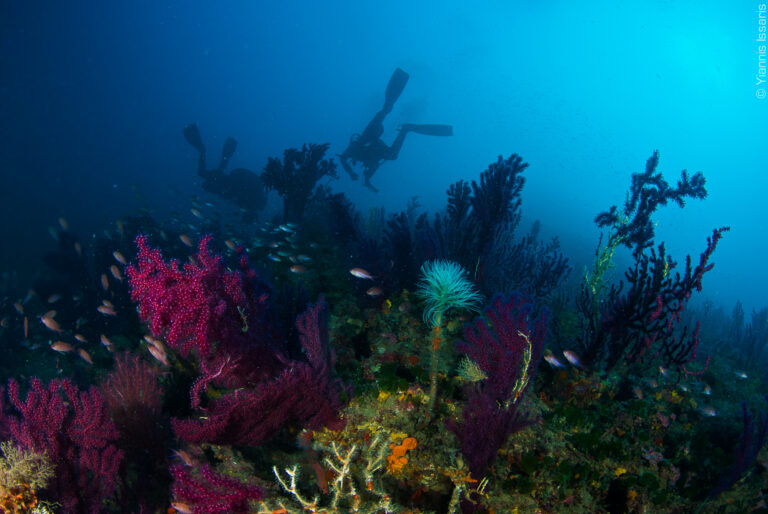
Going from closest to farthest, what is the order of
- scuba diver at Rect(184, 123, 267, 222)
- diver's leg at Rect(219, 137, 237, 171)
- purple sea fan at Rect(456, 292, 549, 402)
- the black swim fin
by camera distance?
purple sea fan at Rect(456, 292, 549, 402)
scuba diver at Rect(184, 123, 267, 222)
diver's leg at Rect(219, 137, 237, 171)
the black swim fin

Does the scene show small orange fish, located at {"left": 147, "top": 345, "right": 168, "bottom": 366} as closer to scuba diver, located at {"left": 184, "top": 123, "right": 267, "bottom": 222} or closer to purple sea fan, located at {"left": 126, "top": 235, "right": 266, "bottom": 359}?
purple sea fan, located at {"left": 126, "top": 235, "right": 266, "bottom": 359}

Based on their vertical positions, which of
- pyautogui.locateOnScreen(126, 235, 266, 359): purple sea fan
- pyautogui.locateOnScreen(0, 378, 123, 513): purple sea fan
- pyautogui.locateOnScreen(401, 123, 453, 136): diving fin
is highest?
pyautogui.locateOnScreen(401, 123, 453, 136): diving fin

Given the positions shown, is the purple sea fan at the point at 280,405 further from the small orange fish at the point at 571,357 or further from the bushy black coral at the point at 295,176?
the bushy black coral at the point at 295,176

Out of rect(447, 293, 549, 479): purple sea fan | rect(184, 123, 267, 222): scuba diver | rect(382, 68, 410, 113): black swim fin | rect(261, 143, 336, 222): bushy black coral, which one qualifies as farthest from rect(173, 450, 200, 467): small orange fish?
rect(382, 68, 410, 113): black swim fin

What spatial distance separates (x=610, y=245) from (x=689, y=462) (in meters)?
3.62

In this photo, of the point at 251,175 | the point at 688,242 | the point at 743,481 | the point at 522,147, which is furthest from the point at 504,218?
the point at 522,147

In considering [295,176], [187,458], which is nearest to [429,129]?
[295,176]

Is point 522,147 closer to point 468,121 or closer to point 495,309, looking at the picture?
point 468,121

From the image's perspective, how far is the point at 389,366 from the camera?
165 inches

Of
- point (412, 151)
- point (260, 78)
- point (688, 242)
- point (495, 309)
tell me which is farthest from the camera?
point (260, 78)

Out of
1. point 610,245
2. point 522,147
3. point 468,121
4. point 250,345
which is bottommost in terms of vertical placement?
point 250,345

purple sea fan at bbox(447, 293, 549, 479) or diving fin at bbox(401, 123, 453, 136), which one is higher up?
diving fin at bbox(401, 123, 453, 136)

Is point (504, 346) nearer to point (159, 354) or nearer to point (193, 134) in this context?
point (159, 354)

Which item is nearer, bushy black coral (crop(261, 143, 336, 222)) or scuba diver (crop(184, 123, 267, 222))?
bushy black coral (crop(261, 143, 336, 222))
